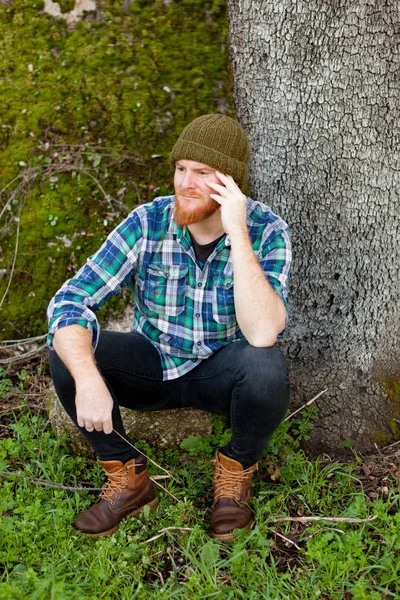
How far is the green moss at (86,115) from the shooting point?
4.47m

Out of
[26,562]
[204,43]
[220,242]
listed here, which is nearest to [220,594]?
A: [26,562]

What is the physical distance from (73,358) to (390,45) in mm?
2123

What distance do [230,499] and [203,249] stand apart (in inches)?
50.5

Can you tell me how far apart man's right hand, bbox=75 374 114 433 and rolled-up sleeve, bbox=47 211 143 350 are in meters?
0.29

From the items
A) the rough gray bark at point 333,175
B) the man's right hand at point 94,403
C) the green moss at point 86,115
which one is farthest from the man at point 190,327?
the green moss at point 86,115

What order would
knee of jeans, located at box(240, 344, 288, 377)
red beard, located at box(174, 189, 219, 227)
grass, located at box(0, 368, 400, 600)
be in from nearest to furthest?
grass, located at box(0, 368, 400, 600) → knee of jeans, located at box(240, 344, 288, 377) → red beard, located at box(174, 189, 219, 227)

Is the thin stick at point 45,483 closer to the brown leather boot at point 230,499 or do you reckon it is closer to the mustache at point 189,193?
the brown leather boot at point 230,499

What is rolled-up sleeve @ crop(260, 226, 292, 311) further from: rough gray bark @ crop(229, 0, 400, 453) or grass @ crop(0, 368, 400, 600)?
grass @ crop(0, 368, 400, 600)

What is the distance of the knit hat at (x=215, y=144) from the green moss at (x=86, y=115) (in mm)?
1403

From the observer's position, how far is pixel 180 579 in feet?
9.71

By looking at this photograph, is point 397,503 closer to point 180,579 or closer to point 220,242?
point 180,579

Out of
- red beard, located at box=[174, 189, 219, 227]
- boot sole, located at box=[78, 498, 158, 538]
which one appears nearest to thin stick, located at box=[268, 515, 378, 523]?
boot sole, located at box=[78, 498, 158, 538]

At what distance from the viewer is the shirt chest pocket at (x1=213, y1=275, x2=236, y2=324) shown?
328 centimetres

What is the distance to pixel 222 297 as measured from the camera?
3.28 m
